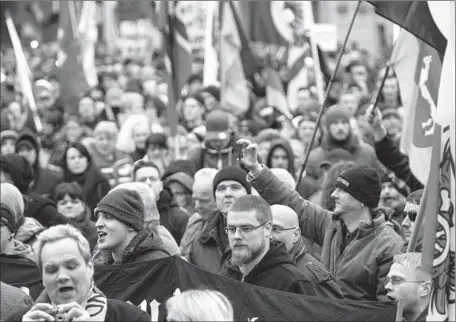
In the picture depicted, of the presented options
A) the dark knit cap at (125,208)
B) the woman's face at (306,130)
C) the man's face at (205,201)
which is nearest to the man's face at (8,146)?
the woman's face at (306,130)

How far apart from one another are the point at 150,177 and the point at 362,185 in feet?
9.64

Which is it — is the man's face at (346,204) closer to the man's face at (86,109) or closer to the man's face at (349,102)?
the man's face at (349,102)

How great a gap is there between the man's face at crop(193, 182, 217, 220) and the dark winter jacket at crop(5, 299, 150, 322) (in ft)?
13.0

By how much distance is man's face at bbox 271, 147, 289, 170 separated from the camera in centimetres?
1291

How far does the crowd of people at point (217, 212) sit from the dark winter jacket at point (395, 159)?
0.01 metres

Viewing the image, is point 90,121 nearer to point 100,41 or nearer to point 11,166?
point 11,166

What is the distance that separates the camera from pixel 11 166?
12.3 metres

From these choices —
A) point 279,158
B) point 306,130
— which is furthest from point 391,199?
point 306,130

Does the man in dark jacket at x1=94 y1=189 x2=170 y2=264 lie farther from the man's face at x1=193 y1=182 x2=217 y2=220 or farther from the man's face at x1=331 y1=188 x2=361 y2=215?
the man's face at x1=193 y1=182 x2=217 y2=220

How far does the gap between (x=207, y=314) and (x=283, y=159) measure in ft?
22.2

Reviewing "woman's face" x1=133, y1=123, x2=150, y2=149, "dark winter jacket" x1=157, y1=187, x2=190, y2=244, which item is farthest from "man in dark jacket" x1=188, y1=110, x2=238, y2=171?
"woman's face" x1=133, y1=123, x2=150, y2=149

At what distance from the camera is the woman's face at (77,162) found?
45.4 ft

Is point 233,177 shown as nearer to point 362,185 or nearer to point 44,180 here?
point 362,185

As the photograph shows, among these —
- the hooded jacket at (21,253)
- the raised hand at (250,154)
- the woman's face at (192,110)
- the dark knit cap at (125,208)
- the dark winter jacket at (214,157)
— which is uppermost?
the raised hand at (250,154)
